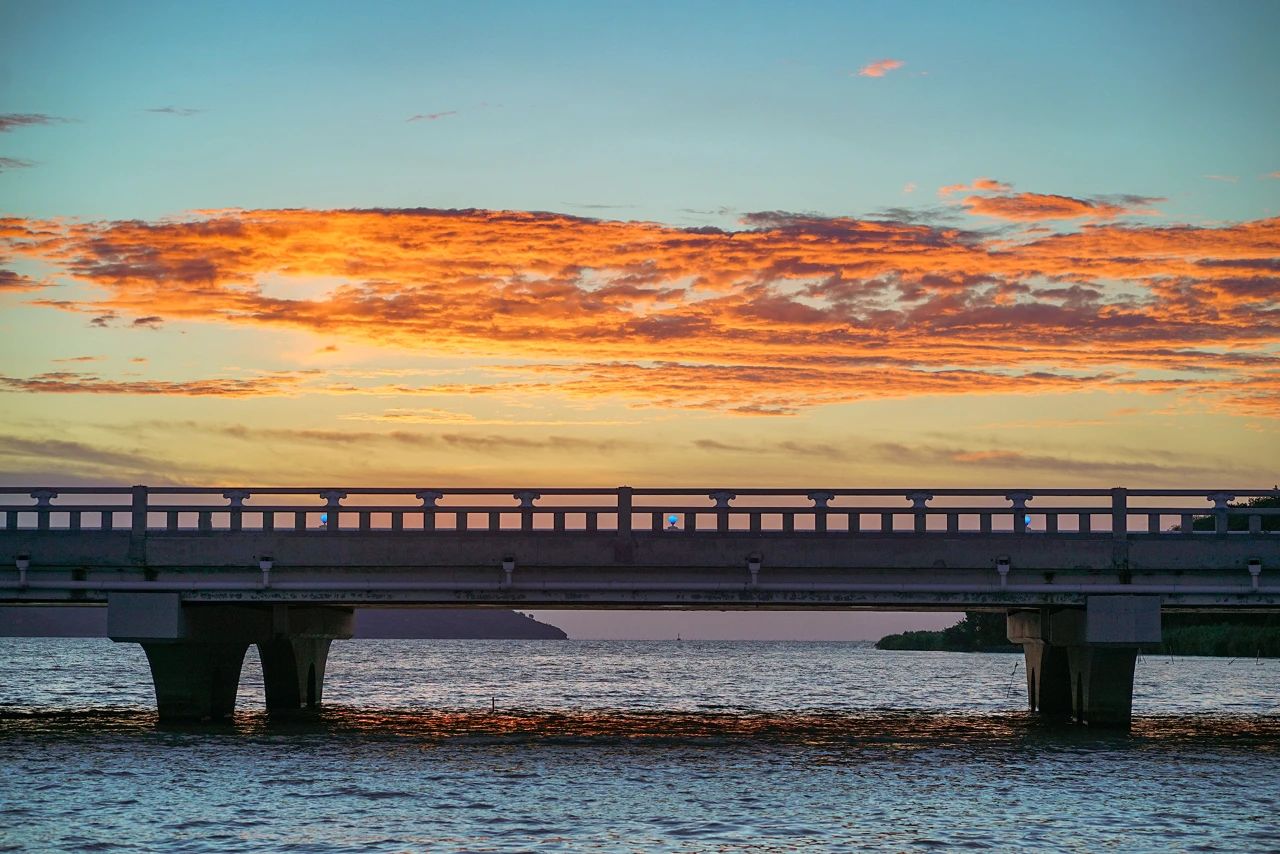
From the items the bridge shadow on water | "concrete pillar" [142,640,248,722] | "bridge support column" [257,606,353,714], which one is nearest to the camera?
the bridge shadow on water

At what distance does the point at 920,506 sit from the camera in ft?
145

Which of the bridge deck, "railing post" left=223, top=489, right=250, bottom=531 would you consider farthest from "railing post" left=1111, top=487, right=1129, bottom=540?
"railing post" left=223, top=489, right=250, bottom=531

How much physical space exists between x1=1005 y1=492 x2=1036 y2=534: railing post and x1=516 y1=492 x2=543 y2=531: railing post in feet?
41.2

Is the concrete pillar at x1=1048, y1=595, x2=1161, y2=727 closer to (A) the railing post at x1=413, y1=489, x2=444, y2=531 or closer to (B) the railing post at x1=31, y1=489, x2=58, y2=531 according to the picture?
(A) the railing post at x1=413, y1=489, x2=444, y2=531

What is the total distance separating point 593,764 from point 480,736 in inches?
361

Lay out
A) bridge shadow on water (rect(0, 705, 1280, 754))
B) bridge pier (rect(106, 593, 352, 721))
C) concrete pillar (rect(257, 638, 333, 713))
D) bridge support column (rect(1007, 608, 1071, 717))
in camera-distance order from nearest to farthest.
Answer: bridge shadow on water (rect(0, 705, 1280, 754)) < bridge pier (rect(106, 593, 352, 721)) < bridge support column (rect(1007, 608, 1071, 717)) < concrete pillar (rect(257, 638, 333, 713))

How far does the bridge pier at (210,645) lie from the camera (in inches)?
1737

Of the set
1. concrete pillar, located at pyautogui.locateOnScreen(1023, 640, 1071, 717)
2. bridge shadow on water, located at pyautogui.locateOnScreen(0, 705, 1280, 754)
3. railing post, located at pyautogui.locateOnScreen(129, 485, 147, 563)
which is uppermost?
railing post, located at pyautogui.locateOnScreen(129, 485, 147, 563)

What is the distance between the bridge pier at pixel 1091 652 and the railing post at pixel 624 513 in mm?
12210

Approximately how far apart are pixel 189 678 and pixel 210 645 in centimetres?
106

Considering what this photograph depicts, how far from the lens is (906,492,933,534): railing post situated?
144ft

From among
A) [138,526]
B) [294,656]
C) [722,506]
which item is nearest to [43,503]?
[138,526]

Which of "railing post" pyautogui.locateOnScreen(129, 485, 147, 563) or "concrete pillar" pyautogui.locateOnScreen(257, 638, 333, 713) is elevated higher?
"railing post" pyautogui.locateOnScreen(129, 485, 147, 563)

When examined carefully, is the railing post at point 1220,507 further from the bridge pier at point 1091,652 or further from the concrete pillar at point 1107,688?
the concrete pillar at point 1107,688
